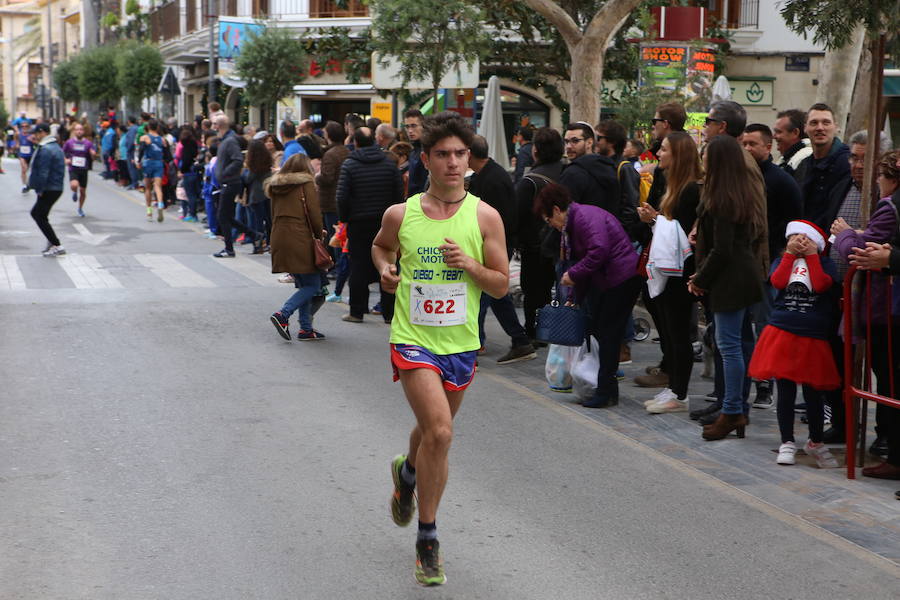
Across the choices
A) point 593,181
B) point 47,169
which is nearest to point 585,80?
point 593,181

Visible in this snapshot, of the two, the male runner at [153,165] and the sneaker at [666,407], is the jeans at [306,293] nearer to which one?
the sneaker at [666,407]

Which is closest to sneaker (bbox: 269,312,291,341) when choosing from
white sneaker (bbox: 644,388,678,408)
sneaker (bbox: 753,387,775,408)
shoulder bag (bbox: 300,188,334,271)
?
shoulder bag (bbox: 300,188,334,271)

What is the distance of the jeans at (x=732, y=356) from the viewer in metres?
7.17

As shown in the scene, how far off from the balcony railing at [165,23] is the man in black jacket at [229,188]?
83.5ft

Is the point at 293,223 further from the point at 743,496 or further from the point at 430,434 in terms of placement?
the point at 430,434

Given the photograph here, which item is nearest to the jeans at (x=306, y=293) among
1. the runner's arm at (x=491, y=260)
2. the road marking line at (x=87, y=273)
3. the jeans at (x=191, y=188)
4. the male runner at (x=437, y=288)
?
the road marking line at (x=87, y=273)

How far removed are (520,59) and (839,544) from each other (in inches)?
873

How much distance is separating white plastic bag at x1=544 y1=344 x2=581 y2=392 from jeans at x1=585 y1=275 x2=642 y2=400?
0.32 metres

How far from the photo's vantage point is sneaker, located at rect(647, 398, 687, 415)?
8039mm

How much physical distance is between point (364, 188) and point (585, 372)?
12.9 feet

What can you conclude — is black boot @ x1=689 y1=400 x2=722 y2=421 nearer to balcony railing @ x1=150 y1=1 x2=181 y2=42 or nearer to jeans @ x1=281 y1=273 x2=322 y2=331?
jeans @ x1=281 y1=273 x2=322 y2=331

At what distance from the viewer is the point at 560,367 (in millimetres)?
8570

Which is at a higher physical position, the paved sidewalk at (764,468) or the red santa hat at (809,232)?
the red santa hat at (809,232)

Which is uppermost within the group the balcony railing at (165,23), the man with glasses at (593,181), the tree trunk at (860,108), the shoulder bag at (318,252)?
the balcony railing at (165,23)
